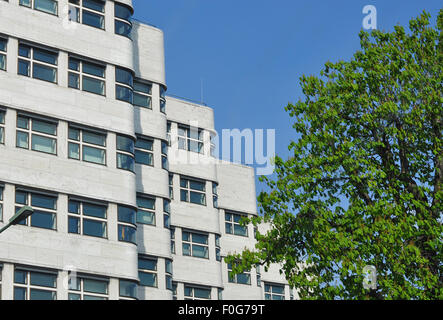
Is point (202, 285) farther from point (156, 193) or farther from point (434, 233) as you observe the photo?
point (434, 233)

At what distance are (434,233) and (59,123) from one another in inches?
669

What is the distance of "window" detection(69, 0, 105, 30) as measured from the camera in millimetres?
35719

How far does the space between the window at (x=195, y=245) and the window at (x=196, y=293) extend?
1806 millimetres

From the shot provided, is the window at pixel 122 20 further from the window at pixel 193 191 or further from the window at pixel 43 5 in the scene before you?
the window at pixel 193 191

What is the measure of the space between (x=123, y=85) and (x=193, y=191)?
11358 millimetres

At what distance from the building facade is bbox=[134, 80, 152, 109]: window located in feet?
0.21

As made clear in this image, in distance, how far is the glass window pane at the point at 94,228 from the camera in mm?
32781

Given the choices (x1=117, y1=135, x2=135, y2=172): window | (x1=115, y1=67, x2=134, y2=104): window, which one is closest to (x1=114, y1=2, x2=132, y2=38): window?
(x1=115, y1=67, x2=134, y2=104): window

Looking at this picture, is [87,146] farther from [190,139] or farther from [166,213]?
[190,139]

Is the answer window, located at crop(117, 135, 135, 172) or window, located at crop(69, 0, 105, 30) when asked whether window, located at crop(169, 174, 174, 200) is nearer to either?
window, located at crop(117, 135, 135, 172)

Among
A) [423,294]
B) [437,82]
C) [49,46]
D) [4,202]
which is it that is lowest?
[423,294]

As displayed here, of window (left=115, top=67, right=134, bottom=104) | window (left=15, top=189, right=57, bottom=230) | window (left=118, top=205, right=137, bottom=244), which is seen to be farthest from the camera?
window (left=115, top=67, right=134, bottom=104)

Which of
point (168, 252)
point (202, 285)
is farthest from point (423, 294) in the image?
point (202, 285)

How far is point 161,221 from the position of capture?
40.0 m
